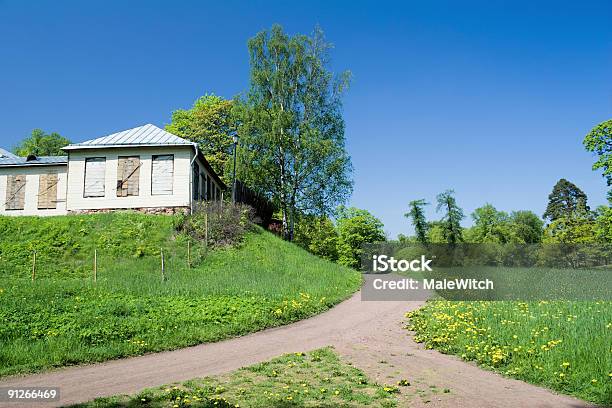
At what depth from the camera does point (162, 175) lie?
2856 centimetres

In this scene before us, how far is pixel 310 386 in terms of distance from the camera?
28.8ft

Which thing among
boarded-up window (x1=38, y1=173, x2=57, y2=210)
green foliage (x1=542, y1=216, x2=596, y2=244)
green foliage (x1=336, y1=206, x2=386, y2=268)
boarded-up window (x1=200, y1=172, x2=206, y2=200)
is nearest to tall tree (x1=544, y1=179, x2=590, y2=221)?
green foliage (x1=542, y1=216, x2=596, y2=244)

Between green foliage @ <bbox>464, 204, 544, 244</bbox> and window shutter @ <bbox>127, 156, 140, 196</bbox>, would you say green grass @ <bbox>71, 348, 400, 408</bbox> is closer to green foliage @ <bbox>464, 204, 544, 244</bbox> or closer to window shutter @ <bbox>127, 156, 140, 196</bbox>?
window shutter @ <bbox>127, 156, 140, 196</bbox>

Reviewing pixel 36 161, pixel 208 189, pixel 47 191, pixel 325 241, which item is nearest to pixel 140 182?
pixel 208 189

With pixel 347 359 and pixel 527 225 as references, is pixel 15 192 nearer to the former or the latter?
pixel 347 359

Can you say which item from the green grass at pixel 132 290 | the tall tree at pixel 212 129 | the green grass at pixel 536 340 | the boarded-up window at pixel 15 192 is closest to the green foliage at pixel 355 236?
the tall tree at pixel 212 129

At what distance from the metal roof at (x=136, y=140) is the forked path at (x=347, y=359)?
17305 millimetres

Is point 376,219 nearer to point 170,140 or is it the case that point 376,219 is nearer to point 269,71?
point 269,71

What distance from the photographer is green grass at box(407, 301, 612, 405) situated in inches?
355

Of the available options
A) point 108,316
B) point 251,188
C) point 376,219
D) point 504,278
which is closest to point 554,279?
point 504,278

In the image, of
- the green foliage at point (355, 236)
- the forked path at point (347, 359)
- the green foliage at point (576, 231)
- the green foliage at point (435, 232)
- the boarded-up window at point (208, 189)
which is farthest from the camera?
the green foliage at point (355, 236)

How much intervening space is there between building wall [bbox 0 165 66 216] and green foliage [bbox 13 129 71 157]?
2758cm

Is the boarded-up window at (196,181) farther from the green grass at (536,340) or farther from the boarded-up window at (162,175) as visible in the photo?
the green grass at (536,340)

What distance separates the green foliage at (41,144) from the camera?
57469mm
